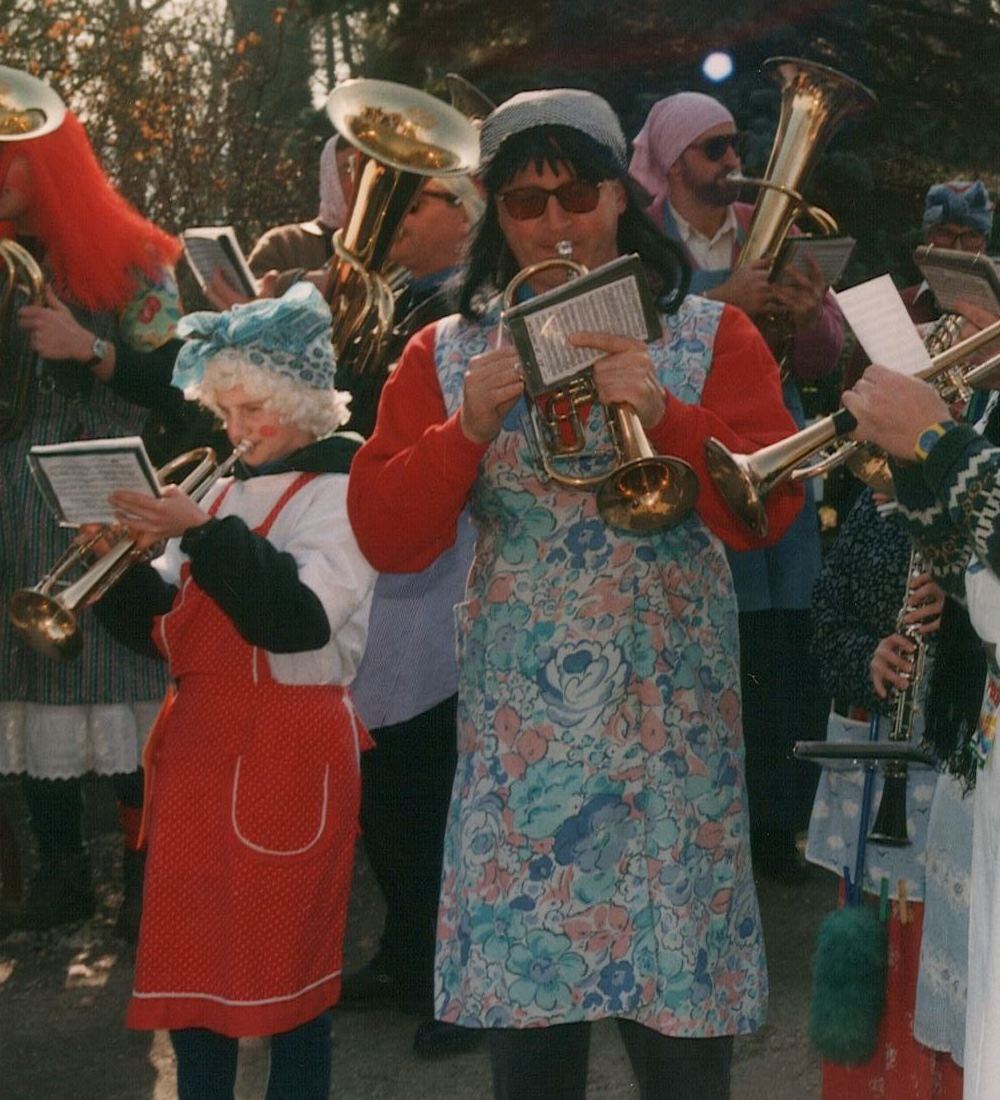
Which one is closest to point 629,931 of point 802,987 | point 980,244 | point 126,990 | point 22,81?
point 802,987

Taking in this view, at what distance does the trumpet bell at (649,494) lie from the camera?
116 inches

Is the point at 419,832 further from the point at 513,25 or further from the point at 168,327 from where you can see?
the point at 513,25

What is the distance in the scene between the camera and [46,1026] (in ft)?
15.6

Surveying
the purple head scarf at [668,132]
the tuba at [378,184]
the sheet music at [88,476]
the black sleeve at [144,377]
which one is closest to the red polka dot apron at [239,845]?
the sheet music at [88,476]

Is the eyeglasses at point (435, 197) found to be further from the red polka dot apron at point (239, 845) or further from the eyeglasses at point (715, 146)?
the red polka dot apron at point (239, 845)

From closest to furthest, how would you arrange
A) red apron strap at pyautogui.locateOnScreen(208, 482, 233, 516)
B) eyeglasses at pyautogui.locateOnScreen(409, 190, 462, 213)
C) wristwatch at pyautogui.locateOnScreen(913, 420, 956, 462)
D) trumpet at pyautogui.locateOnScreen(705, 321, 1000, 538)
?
1. wristwatch at pyautogui.locateOnScreen(913, 420, 956, 462)
2. trumpet at pyautogui.locateOnScreen(705, 321, 1000, 538)
3. red apron strap at pyautogui.locateOnScreen(208, 482, 233, 516)
4. eyeglasses at pyautogui.locateOnScreen(409, 190, 462, 213)

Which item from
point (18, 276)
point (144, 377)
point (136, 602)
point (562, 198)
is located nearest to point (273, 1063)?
point (136, 602)

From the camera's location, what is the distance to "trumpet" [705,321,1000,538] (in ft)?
9.19

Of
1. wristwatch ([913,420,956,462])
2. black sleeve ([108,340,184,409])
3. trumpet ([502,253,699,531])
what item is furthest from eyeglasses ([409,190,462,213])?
wristwatch ([913,420,956,462])

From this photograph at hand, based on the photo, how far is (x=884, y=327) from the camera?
2697mm

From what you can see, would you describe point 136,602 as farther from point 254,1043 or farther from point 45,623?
point 254,1043

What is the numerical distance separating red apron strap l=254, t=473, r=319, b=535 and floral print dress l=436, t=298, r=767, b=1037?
64 centimetres

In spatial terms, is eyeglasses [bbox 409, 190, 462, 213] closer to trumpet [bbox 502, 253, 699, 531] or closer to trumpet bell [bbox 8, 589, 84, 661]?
trumpet bell [bbox 8, 589, 84, 661]

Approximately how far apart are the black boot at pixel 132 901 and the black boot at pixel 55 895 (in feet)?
0.56
